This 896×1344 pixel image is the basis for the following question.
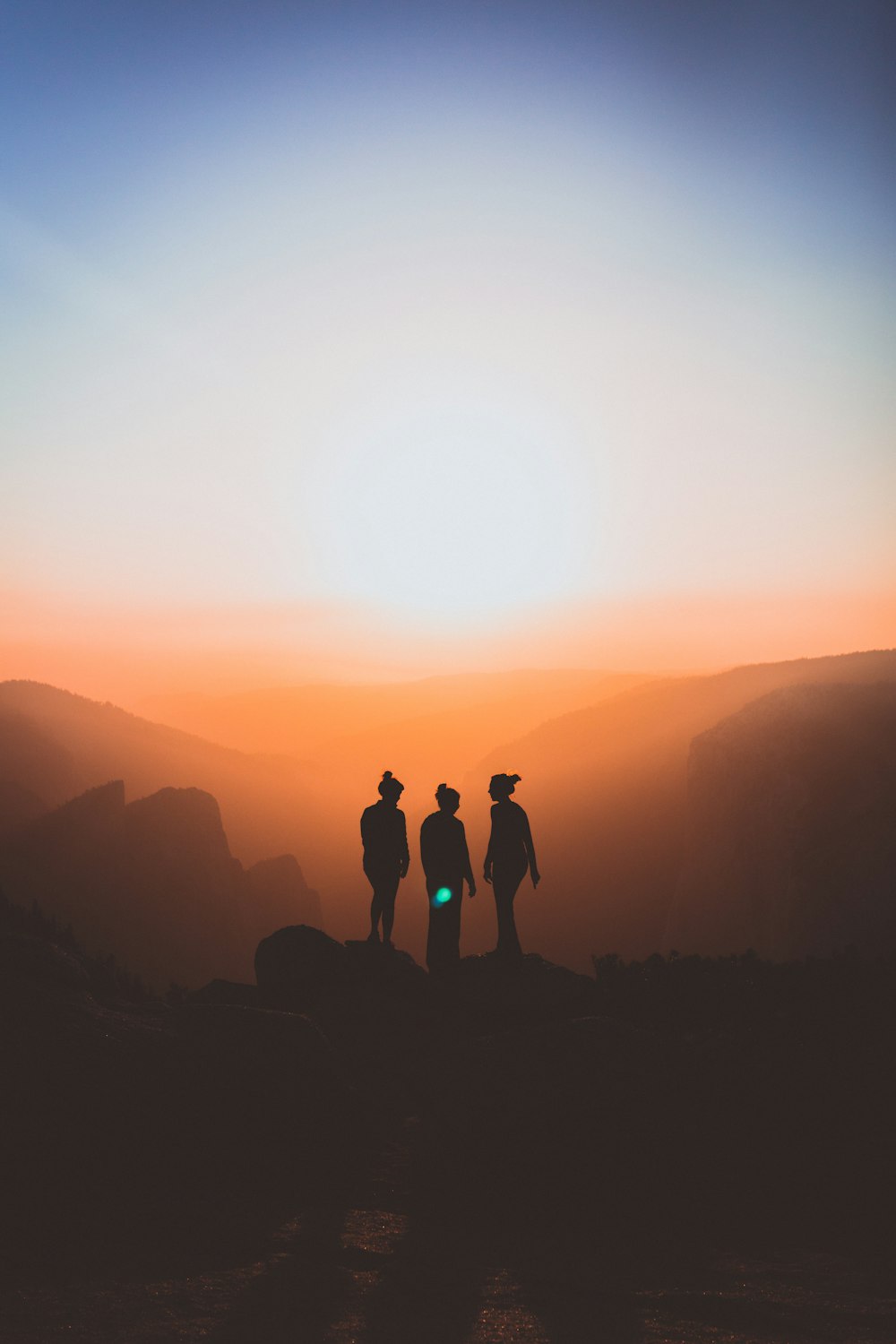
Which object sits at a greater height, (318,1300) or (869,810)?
(869,810)

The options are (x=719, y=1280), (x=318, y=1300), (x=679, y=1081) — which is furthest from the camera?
(x=679, y=1081)

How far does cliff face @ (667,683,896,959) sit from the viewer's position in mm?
→ 40000

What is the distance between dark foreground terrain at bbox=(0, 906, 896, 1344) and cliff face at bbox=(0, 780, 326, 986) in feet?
140

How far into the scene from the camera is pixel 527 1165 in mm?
7984

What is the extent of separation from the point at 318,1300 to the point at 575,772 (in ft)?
292

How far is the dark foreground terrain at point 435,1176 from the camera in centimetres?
547

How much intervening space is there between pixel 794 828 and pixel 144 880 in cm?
3527

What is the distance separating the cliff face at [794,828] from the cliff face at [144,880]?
Answer: 26.2 meters

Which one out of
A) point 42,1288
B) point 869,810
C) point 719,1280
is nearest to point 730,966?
point 719,1280

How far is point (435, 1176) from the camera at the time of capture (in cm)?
779

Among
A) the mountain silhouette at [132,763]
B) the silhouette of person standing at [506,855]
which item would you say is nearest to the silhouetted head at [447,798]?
the silhouette of person standing at [506,855]

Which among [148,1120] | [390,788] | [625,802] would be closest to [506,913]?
[390,788]

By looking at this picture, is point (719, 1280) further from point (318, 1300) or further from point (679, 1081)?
point (679, 1081)

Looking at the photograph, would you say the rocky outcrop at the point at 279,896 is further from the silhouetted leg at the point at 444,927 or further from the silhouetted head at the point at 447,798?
the silhouetted head at the point at 447,798
